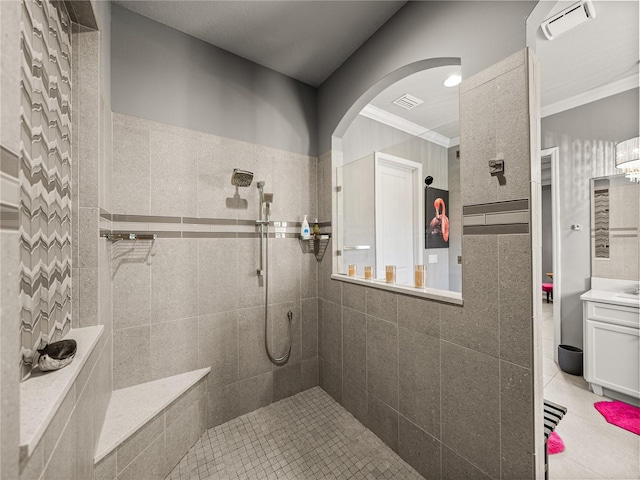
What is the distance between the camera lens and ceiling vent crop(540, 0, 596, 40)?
1.64 metres

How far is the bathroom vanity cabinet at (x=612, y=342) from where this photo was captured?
210 cm

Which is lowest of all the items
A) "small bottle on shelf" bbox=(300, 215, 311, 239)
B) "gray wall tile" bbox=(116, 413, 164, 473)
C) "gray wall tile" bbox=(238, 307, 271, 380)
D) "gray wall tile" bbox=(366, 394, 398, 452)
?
"gray wall tile" bbox=(366, 394, 398, 452)

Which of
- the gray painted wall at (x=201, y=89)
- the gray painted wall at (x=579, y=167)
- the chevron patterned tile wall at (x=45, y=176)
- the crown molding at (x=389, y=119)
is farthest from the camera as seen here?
the crown molding at (x=389, y=119)

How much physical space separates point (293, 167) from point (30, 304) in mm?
1835

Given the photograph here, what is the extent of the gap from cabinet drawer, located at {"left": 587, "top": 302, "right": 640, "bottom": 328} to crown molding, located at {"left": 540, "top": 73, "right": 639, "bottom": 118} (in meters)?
2.02

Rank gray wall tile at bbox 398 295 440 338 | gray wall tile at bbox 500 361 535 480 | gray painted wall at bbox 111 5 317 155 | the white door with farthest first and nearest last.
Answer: the white door < gray painted wall at bbox 111 5 317 155 < gray wall tile at bbox 398 295 440 338 < gray wall tile at bbox 500 361 535 480

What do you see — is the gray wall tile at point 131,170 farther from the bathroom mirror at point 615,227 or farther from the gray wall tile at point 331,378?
the bathroom mirror at point 615,227

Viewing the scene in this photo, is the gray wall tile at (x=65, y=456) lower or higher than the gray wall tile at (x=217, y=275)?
lower

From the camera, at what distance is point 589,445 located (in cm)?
172

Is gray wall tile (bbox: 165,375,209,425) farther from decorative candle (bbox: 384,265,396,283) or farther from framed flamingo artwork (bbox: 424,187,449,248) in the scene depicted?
framed flamingo artwork (bbox: 424,187,449,248)

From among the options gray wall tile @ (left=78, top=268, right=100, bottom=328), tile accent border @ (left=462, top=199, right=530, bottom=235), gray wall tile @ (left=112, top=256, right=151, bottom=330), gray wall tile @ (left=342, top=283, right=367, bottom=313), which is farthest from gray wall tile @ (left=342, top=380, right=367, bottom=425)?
gray wall tile @ (left=78, top=268, right=100, bottom=328)

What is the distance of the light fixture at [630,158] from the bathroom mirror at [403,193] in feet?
4.63

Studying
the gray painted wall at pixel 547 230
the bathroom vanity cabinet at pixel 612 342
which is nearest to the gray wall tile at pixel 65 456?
the bathroom vanity cabinet at pixel 612 342

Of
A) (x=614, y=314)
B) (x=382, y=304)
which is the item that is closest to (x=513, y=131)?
(x=382, y=304)
